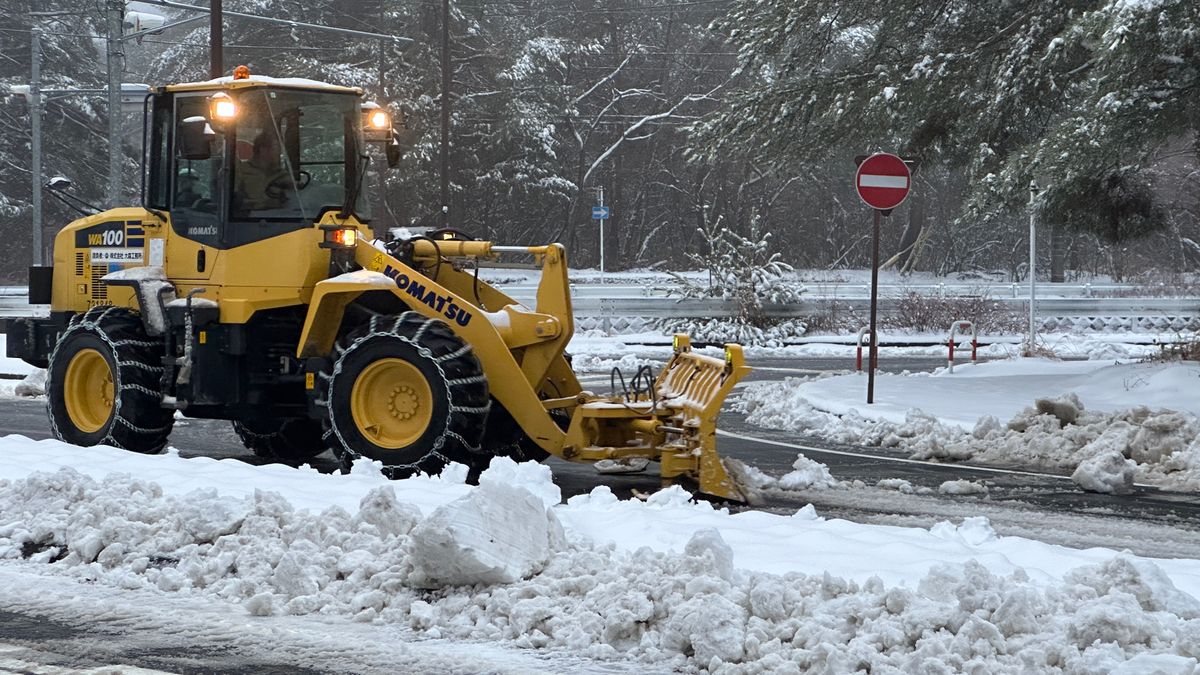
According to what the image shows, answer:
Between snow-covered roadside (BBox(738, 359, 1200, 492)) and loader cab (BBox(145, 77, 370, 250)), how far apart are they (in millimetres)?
5158

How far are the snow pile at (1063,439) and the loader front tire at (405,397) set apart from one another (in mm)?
4222

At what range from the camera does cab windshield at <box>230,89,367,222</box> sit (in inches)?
444

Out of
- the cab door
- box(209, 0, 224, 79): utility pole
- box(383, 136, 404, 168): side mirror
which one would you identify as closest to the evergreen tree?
box(383, 136, 404, 168): side mirror

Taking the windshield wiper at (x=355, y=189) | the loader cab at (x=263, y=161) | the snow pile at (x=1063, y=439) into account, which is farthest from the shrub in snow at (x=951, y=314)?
the loader cab at (x=263, y=161)

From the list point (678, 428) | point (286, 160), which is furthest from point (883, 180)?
point (286, 160)

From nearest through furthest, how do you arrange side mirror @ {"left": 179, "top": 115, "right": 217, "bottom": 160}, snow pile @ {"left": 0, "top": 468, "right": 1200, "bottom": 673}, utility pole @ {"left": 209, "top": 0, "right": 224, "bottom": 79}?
snow pile @ {"left": 0, "top": 468, "right": 1200, "bottom": 673} < side mirror @ {"left": 179, "top": 115, "right": 217, "bottom": 160} < utility pole @ {"left": 209, "top": 0, "right": 224, "bottom": 79}

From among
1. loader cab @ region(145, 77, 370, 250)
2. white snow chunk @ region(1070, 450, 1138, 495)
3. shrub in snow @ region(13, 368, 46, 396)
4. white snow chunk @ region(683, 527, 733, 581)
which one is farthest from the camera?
shrub in snow @ region(13, 368, 46, 396)

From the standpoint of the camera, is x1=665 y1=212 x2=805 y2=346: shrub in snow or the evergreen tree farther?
x1=665 y1=212 x2=805 y2=346: shrub in snow

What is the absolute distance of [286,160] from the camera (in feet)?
37.2

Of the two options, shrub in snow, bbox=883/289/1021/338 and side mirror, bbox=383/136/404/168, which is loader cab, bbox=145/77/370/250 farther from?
shrub in snow, bbox=883/289/1021/338

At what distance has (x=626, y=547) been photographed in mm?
7121

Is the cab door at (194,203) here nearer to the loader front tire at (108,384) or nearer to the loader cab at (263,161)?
the loader cab at (263,161)

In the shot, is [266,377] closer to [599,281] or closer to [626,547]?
[626,547]

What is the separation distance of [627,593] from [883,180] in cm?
1022
